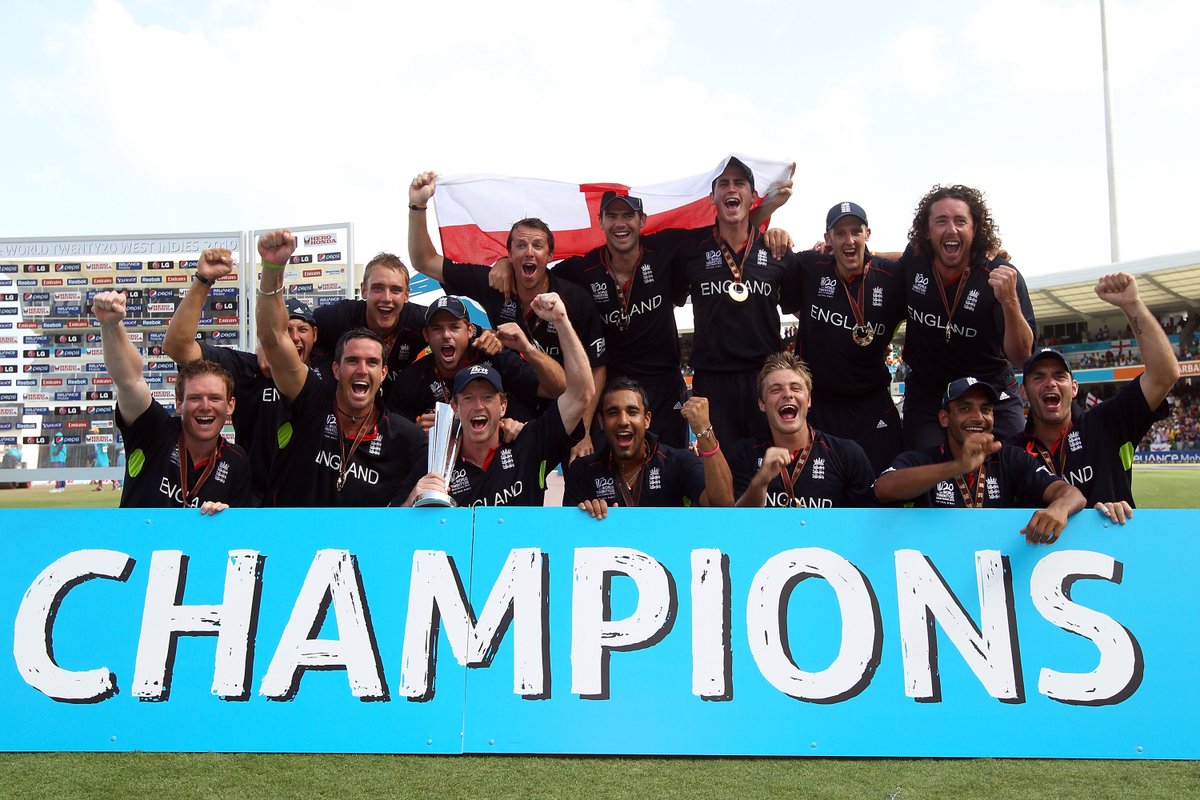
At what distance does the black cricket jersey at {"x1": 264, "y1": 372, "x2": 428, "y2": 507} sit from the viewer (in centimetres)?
511

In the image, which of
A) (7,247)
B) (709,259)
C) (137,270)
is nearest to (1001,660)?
(709,259)

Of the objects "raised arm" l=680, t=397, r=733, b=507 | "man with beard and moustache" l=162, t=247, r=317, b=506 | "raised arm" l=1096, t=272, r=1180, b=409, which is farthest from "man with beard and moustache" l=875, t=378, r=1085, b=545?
"man with beard and moustache" l=162, t=247, r=317, b=506

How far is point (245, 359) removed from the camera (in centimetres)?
590

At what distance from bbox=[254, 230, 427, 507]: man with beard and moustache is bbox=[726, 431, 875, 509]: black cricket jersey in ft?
6.67

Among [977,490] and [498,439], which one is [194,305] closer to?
[498,439]

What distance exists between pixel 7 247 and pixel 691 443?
17.1 meters

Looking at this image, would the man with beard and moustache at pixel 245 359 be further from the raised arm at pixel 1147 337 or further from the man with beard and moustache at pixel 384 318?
the raised arm at pixel 1147 337

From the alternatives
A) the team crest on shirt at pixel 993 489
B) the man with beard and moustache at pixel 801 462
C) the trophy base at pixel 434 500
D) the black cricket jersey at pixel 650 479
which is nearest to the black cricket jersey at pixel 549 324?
the black cricket jersey at pixel 650 479

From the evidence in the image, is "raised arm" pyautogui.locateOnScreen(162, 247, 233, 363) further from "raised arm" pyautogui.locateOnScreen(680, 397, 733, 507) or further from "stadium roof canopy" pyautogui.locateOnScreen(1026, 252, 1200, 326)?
"stadium roof canopy" pyautogui.locateOnScreen(1026, 252, 1200, 326)

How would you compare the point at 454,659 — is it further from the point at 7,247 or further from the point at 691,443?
the point at 7,247

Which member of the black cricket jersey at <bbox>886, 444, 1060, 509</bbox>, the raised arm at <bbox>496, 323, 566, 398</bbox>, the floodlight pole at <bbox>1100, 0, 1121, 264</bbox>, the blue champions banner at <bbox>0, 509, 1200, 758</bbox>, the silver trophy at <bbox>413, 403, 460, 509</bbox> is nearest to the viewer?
the blue champions banner at <bbox>0, 509, 1200, 758</bbox>

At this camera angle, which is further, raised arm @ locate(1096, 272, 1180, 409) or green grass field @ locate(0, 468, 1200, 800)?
raised arm @ locate(1096, 272, 1180, 409)

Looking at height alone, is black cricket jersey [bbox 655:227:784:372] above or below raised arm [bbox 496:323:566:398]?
above

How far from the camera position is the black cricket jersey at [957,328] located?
566cm
